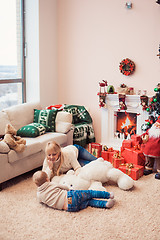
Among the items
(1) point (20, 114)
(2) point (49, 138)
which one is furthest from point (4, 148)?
(1) point (20, 114)

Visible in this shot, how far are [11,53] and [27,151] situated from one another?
199 centimetres

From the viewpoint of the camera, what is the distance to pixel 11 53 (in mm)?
4883

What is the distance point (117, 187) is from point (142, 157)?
2.14 ft

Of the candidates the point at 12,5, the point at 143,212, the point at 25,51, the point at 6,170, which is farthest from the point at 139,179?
the point at 12,5

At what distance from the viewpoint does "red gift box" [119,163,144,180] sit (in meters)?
3.64

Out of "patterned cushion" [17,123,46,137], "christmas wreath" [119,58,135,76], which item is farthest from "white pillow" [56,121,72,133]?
"christmas wreath" [119,58,135,76]

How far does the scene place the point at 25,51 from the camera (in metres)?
5.07

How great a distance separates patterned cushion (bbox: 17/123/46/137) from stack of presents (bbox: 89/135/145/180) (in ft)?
2.54

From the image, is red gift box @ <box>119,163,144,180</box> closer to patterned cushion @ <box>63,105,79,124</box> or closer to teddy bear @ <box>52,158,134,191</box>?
teddy bear @ <box>52,158,134,191</box>

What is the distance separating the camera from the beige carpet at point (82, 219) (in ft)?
8.25

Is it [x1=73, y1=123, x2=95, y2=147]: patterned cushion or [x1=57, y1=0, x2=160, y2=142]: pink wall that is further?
[x1=73, y1=123, x2=95, y2=147]: patterned cushion

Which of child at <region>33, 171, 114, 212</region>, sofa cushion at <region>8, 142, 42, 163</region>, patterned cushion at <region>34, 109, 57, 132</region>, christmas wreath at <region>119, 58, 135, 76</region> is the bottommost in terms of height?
child at <region>33, 171, 114, 212</region>

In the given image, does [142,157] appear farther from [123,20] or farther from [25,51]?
[25,51]

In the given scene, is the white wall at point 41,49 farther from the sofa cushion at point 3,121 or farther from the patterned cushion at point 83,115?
the sofa cushion at point 3,121
